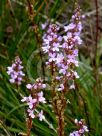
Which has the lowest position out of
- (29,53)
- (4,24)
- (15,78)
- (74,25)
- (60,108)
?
(60,108)

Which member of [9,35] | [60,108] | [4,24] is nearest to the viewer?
[60,108]

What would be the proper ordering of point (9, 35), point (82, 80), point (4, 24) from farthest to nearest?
point (9, 35)
point (4, 24)
point (82, 80)

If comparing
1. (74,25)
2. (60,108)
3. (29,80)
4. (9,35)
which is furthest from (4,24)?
(60,108)

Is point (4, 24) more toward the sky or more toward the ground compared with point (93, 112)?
more toward the sky

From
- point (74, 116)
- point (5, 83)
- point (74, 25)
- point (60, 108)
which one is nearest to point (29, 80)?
point (5, 83)

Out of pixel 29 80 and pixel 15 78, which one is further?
pixel 29 80

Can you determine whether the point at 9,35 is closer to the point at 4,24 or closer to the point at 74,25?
the point at 4,24

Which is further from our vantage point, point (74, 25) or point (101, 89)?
point (101, 89)

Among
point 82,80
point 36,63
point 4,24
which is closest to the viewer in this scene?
point 82,80

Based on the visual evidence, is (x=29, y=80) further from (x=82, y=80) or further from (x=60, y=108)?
(x=60, y=108)
